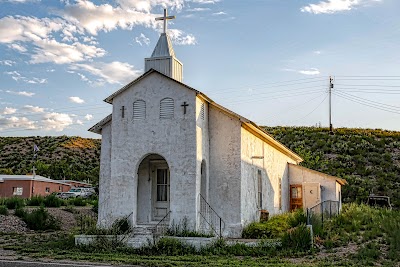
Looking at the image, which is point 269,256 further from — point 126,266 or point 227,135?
point 227,135

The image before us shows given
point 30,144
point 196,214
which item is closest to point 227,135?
point 196,214

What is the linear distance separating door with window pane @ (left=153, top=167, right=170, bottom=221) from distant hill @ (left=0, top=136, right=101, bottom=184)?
155 ft

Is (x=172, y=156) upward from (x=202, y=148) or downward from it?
downward

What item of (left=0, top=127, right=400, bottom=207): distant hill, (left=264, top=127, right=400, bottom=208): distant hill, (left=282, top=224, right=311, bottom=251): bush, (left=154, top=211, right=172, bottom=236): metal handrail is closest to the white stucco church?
(left=154, top=211, right=172, bottom=236): metal handrail

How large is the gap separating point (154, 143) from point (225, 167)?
3228 millimetres

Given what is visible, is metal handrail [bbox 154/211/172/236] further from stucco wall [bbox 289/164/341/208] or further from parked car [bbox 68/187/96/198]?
parked car [bbox 68/187/96/198]

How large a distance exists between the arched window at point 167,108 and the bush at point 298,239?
6288 millimetres

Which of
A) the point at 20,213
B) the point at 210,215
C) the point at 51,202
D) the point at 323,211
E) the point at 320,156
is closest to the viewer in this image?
the point at 210,215

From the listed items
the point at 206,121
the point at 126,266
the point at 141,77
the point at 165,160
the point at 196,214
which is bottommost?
the point at 126,266

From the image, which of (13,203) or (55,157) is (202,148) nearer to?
(13,203)

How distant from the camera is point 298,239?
15.5 meters

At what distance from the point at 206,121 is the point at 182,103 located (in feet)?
5.81

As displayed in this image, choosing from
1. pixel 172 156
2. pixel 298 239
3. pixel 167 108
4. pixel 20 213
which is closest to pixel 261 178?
pixel 172 156

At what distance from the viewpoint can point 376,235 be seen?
17172 mm
